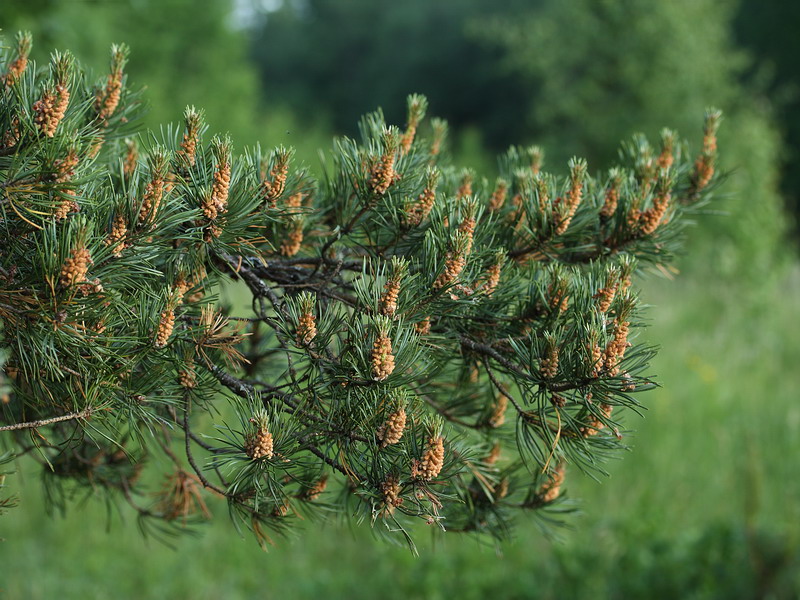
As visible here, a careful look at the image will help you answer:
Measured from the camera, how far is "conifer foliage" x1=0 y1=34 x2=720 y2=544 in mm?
963

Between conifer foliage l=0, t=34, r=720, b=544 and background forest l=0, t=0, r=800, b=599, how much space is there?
13 centimetres

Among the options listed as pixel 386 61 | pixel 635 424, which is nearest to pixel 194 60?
pixel 386 61

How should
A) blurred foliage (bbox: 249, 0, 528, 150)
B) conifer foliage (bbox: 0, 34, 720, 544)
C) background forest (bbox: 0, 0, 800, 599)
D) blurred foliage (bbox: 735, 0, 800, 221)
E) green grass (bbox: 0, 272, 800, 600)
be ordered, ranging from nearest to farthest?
conifer foliage (bbox: 0, 34, 720, 544)
green grass (bbox: 0, 272, 800, 600)
background forest (bbox: 0, 0, 800, 599)
blurred foliage (bbox: 735, 0, 800, 221)
blurred foliage (bbox: 249, 0, 528, 150)

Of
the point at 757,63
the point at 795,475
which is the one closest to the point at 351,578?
the point at 795,475

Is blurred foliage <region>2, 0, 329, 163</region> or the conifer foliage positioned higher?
blurred foliage <region>2, 0, 329, 163</region>

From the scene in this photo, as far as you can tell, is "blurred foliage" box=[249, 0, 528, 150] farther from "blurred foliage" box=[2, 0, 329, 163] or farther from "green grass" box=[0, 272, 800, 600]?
"green grass" box=[0, 272, 800, 600]

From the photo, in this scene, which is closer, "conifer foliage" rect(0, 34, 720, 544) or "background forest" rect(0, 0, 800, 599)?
"conifer foliage" rect(0, 34, 720, 544)

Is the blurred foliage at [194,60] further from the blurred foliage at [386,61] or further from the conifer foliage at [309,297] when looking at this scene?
the conifer foliage at [309,297]

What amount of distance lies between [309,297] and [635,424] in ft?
14.4

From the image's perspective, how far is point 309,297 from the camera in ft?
3.32

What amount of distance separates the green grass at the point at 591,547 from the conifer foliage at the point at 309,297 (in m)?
1.90

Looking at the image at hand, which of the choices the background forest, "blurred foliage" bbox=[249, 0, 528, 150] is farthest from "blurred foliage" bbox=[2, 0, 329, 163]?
"blurred foliage" bbox=[249, 0, 528, 150]

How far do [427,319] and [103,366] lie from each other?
1.36 feet

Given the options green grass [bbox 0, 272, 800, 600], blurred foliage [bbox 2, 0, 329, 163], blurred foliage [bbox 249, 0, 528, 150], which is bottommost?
green grass [bbox 0, 272, 800, 600]
